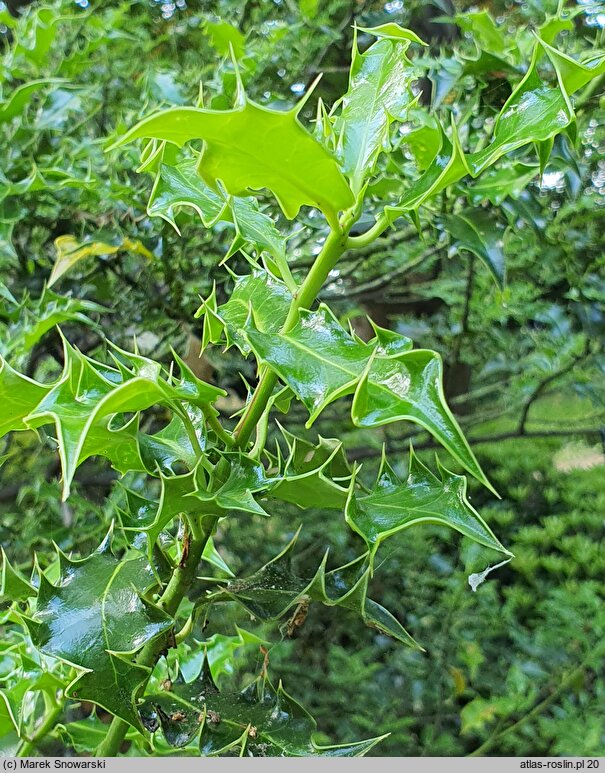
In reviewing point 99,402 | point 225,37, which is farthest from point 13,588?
point 225,37

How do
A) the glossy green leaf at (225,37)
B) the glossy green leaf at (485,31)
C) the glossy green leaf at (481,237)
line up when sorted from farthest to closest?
1. the glossy green leaf at (225,37)
2. the glossy green leaf at (485,31)
3. the glossy green leaf at (481,237)

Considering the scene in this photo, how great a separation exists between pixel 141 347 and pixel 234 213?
0.86 meters

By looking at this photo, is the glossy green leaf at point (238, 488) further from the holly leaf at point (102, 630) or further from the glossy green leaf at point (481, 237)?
the glossy green leaf at point (481, 237)

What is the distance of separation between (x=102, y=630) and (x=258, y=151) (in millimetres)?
254

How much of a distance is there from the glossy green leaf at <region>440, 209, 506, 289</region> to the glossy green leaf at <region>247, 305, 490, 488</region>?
0.28 metres

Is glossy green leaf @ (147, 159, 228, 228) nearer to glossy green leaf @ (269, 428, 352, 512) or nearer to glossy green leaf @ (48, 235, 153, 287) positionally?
glossy green leaf @ (269, 428, 352, 512)

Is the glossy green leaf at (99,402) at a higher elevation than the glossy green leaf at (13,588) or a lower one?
higher

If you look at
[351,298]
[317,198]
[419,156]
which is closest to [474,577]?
[317,198]

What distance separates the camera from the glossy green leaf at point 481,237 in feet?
1.89

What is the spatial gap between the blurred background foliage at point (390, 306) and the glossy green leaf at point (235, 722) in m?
0.06

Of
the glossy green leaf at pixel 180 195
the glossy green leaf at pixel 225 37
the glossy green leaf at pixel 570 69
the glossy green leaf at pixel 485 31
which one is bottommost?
the glossy green leaf at pixel 225 37

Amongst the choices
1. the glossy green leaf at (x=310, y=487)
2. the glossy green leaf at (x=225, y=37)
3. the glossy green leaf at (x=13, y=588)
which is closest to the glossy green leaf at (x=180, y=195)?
the glossy green leaf at (x=310, y=487)

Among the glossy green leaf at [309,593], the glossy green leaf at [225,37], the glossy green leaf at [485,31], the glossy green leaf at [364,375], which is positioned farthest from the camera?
the glossy green leaf at [225,37]

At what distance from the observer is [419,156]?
527mm
